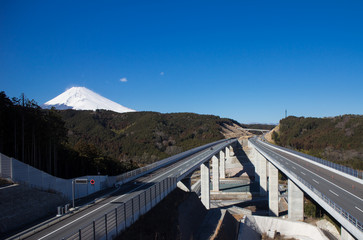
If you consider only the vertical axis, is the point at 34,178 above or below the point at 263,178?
above

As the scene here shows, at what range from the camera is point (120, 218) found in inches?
496

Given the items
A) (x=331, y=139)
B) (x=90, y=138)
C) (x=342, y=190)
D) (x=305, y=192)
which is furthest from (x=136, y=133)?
(x=342, y=190)

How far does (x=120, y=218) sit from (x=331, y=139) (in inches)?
3539

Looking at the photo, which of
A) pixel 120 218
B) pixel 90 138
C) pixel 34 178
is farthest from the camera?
pixel 90 138

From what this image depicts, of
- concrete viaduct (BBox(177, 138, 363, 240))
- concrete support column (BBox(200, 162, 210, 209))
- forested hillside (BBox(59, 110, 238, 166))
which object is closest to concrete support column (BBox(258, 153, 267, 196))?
concrete viaduct (BBox(177, 138, 363, 240))

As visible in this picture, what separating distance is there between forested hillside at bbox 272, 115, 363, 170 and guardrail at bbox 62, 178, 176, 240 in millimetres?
57412

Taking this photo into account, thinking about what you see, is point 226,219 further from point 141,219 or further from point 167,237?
point 141,219

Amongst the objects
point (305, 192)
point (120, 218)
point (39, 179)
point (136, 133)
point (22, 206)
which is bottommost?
point (305, 192)

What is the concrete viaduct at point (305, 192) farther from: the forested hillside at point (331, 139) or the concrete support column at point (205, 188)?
the forested hillside at point (331, 139)

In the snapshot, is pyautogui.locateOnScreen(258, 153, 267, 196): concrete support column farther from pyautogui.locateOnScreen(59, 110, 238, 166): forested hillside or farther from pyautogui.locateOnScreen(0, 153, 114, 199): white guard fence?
pyautogui.locateOnScreen(59, 110, 238, 166): forested hillside

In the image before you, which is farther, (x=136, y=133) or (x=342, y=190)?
(x=136, y=133)

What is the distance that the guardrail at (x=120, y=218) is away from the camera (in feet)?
33.6

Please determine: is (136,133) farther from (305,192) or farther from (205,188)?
(305,192)

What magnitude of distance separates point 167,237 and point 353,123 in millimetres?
97806
